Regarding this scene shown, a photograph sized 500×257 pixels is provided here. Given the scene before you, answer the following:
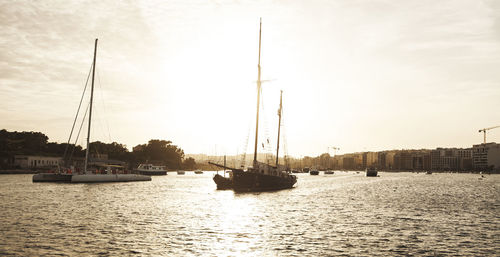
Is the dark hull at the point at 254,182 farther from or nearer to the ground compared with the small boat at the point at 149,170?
farther from the ground

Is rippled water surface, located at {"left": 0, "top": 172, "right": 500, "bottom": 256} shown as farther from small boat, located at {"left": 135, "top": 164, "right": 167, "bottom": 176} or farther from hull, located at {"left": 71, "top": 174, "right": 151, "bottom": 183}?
small boat, located at {"left": 135, "top": 164, "right": 167, "bottom": 176}

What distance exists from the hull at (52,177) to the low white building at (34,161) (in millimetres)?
79188

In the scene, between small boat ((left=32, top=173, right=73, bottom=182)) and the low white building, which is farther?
the low white building

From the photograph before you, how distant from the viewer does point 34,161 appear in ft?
562

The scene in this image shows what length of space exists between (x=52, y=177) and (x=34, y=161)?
9502cm

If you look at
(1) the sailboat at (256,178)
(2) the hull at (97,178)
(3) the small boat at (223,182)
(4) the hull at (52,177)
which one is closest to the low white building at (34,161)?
(2) the hull at (97,178)

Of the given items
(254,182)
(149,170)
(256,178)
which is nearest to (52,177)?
(254,182)

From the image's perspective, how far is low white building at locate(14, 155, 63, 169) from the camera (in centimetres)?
16788

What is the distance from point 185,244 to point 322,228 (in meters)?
13.2

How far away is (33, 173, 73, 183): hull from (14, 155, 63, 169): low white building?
7919 centimetres

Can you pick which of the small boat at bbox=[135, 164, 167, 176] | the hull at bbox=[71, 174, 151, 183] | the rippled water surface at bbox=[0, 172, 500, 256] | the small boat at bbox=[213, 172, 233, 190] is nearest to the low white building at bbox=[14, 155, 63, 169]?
the small boat at bbox=[135, 164, 167, 176]

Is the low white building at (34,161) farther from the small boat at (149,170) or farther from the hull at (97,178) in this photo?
the hull at (97,178)

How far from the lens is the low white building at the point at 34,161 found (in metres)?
168

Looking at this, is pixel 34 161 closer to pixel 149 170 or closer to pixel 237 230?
pixel 149 170
